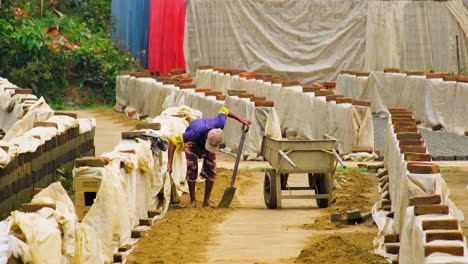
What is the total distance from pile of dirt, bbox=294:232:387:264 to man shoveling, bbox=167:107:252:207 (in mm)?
3101

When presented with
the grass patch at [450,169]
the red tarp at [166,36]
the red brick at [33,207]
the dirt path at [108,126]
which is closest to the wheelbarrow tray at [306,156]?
the grass patch at [450,169]

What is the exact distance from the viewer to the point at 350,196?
59.5 ft

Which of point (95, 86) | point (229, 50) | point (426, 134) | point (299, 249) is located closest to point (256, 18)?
point (229, 50)

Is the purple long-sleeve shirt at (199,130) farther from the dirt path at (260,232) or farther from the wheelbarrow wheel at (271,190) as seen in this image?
the dirt path at (260,232)

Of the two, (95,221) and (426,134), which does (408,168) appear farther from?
(426,134)

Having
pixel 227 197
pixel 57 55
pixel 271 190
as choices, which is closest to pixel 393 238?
pixel 271 190

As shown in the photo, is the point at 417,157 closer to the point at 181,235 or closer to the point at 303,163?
the point at 181,235

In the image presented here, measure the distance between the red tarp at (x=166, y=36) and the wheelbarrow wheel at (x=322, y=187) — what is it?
21419 mm

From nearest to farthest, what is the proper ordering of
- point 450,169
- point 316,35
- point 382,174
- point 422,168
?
point 422,168 < point 382,174 < point 450,169 < point 316,35

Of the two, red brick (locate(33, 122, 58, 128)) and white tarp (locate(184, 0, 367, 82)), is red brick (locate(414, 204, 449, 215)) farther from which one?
white tarp (locate(184, 0, 367, 82))

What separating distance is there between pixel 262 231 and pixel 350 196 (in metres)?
3.38

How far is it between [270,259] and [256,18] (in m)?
25.9

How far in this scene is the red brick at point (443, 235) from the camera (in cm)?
943

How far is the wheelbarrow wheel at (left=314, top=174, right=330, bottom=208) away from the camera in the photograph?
17.2 meters
